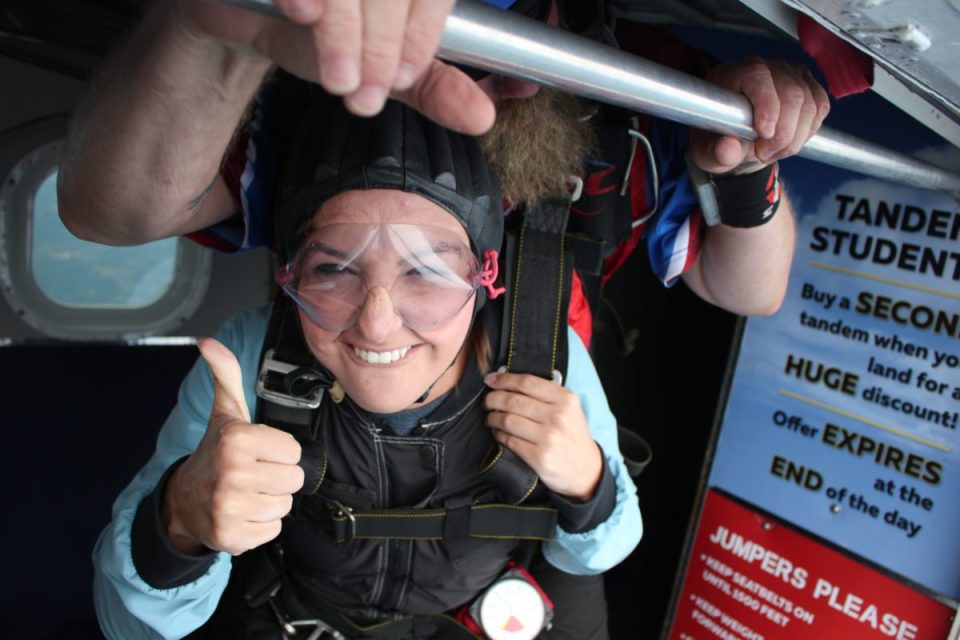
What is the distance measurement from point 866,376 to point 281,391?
1259mm

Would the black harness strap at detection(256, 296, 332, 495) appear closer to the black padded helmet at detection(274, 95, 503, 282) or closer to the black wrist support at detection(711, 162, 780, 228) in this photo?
the black padded helmet at detection(274, 95, 503, 282)

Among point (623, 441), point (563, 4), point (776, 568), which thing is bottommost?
point (776, 568)

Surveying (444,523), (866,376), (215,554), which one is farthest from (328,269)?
(866,376)

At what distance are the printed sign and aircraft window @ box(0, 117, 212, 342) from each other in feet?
5.69

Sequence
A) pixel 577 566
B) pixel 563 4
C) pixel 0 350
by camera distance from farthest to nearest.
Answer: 1. pixel 0 350
2. pixel 577 566
3. pixel 563 4

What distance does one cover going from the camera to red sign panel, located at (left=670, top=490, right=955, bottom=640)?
1.61 m

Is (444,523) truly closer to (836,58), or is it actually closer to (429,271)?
(429,271)

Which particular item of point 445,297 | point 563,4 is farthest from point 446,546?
point 563,4

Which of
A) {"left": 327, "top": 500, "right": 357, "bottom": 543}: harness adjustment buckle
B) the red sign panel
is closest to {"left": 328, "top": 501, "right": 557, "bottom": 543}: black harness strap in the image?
{"left": 327, "top": 500, "right": 357, "bottom": 543}: harness adjustment buckle

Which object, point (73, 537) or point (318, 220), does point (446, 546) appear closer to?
point (318, 220)

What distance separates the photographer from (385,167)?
1086 millimetres

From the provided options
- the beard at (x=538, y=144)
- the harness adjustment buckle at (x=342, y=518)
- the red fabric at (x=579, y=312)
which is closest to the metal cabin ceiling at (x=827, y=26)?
the beard at (x=538, y=144)

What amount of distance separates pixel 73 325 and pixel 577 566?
1.62 meters

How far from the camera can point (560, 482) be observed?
52.0 inches
